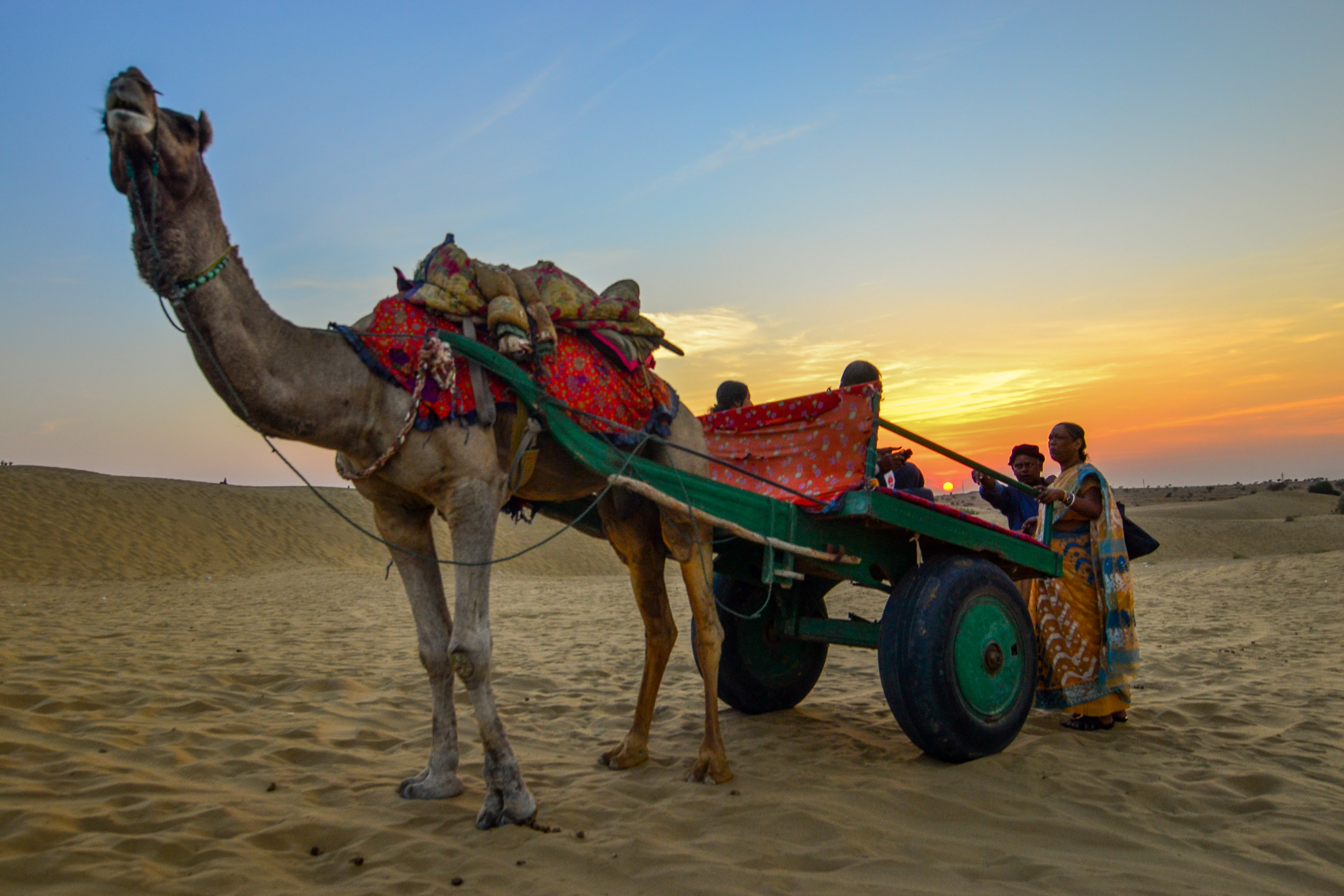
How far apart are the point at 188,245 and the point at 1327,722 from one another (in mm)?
7225

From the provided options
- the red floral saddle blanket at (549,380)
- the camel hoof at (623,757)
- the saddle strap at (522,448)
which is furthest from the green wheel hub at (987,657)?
the saddle strap at (522,448)

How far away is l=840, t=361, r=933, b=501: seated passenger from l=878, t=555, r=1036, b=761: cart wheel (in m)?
0.82

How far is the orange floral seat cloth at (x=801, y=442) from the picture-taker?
4922 mm

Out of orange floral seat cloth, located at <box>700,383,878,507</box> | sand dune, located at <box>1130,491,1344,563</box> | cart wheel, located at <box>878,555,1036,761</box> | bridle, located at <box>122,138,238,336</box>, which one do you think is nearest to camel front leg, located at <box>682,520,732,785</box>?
orange floral seat cloth, located at <box>700,383,878,507</box>

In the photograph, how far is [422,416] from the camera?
381 cm

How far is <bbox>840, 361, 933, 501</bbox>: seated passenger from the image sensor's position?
19.7ft

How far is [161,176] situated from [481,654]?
2305 mm

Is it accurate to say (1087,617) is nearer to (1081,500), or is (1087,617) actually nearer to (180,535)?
(1081,500)

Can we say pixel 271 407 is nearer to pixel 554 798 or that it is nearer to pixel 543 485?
pixel 543 485

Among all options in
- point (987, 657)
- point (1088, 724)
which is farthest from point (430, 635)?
point (1088, 724)

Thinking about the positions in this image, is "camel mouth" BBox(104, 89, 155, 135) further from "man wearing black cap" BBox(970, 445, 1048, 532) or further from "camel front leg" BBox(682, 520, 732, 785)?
"man wearing black cap" BBox(970, 445, 1048, 532)

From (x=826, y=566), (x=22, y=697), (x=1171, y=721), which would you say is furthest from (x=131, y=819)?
(x=1171, y=721)

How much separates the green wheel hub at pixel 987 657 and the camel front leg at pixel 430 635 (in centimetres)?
265

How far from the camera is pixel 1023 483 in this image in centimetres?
633
